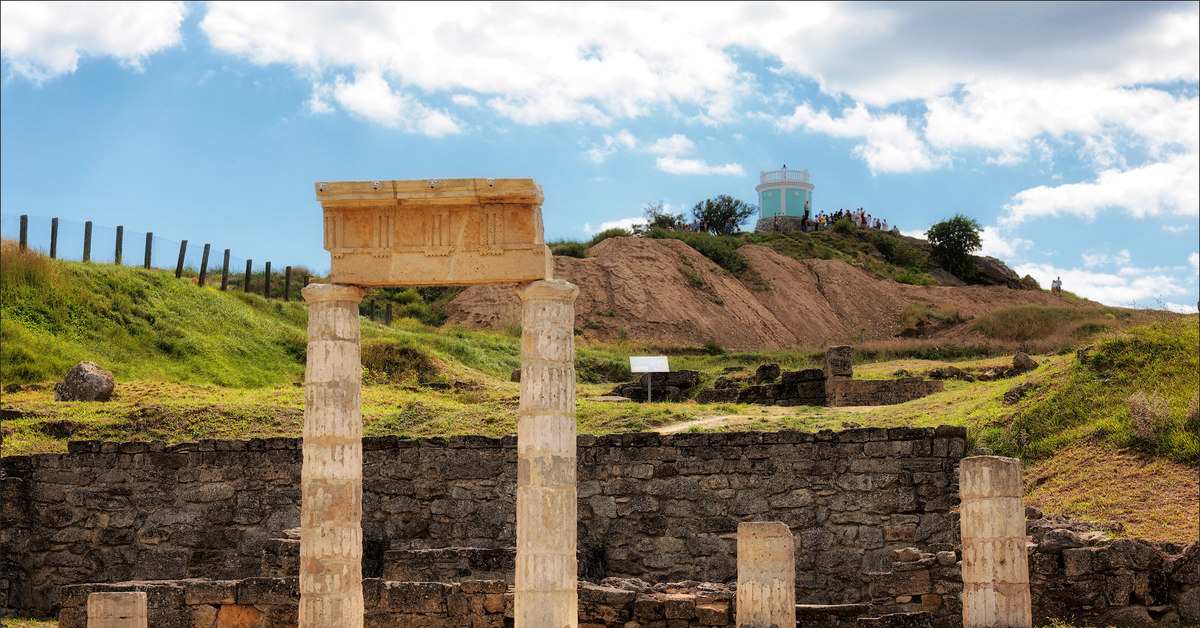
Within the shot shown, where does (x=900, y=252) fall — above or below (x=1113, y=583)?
above

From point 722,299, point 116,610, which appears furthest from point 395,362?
point 722,299

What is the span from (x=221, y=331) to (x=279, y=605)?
2011cm

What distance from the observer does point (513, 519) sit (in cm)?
1852

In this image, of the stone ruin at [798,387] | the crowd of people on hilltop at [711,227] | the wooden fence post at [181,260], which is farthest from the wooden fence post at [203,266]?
the crowd of people on hilltop at [711,227]

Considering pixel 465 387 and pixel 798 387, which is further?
pixel 798 387

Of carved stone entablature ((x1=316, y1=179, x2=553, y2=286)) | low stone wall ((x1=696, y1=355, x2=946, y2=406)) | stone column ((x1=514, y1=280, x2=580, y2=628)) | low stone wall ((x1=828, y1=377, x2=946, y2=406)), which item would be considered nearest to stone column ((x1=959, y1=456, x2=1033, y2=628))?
stone column ((x1=514, y1=280, x2=580, y2=628))

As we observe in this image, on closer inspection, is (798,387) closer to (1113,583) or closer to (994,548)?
(1113,583)

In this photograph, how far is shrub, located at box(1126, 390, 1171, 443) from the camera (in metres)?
18.2

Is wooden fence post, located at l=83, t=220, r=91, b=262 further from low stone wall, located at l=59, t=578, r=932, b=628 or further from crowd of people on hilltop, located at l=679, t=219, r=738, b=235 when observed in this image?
crowd of people on hilltop, located at l=679, t=219, r=738, b=235

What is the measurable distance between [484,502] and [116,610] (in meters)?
7.21

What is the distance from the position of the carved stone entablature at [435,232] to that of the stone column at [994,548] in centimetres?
554

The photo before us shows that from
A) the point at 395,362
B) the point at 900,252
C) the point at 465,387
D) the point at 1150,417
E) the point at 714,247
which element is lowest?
the point at 1150,417

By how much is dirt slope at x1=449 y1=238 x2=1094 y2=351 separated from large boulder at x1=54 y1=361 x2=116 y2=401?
Result: 22.1 m

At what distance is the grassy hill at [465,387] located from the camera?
59.8 feet
